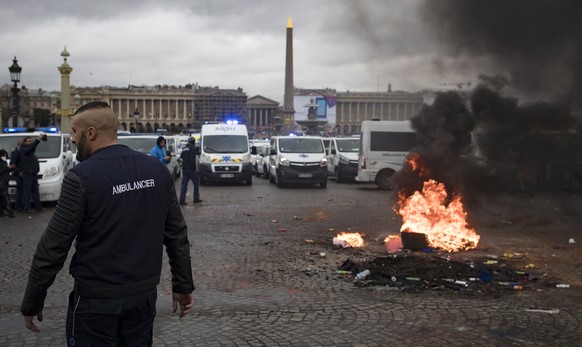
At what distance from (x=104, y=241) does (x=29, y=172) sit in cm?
1163

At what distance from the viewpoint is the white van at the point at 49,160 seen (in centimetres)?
1435

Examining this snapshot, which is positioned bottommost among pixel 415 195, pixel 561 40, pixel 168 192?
pixel 415 195

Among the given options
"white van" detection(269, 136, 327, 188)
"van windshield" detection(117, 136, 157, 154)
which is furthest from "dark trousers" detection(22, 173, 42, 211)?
"white van" detection(269, 136, 327, 188)

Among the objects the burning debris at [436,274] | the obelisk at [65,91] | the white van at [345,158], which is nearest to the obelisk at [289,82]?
the obelisk at [65,91]

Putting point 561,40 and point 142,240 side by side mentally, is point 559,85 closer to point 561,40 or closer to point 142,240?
point 561,40

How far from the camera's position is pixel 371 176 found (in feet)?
67.4

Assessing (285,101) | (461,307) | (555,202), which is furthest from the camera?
(285,101)

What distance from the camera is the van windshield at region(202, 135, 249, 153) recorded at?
21.6 meters

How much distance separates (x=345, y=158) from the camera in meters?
23.4

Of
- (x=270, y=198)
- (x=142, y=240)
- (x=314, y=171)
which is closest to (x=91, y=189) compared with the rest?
(x=142, y=240)

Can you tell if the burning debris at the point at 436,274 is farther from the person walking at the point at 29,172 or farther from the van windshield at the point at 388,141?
the van windshield at the point at 388,141

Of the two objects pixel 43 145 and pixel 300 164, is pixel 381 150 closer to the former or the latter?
pixel 300 164

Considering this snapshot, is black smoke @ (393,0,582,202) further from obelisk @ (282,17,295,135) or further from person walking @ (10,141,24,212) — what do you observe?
obelisk @ (282,17,295,135)

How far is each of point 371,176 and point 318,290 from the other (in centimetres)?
1427
